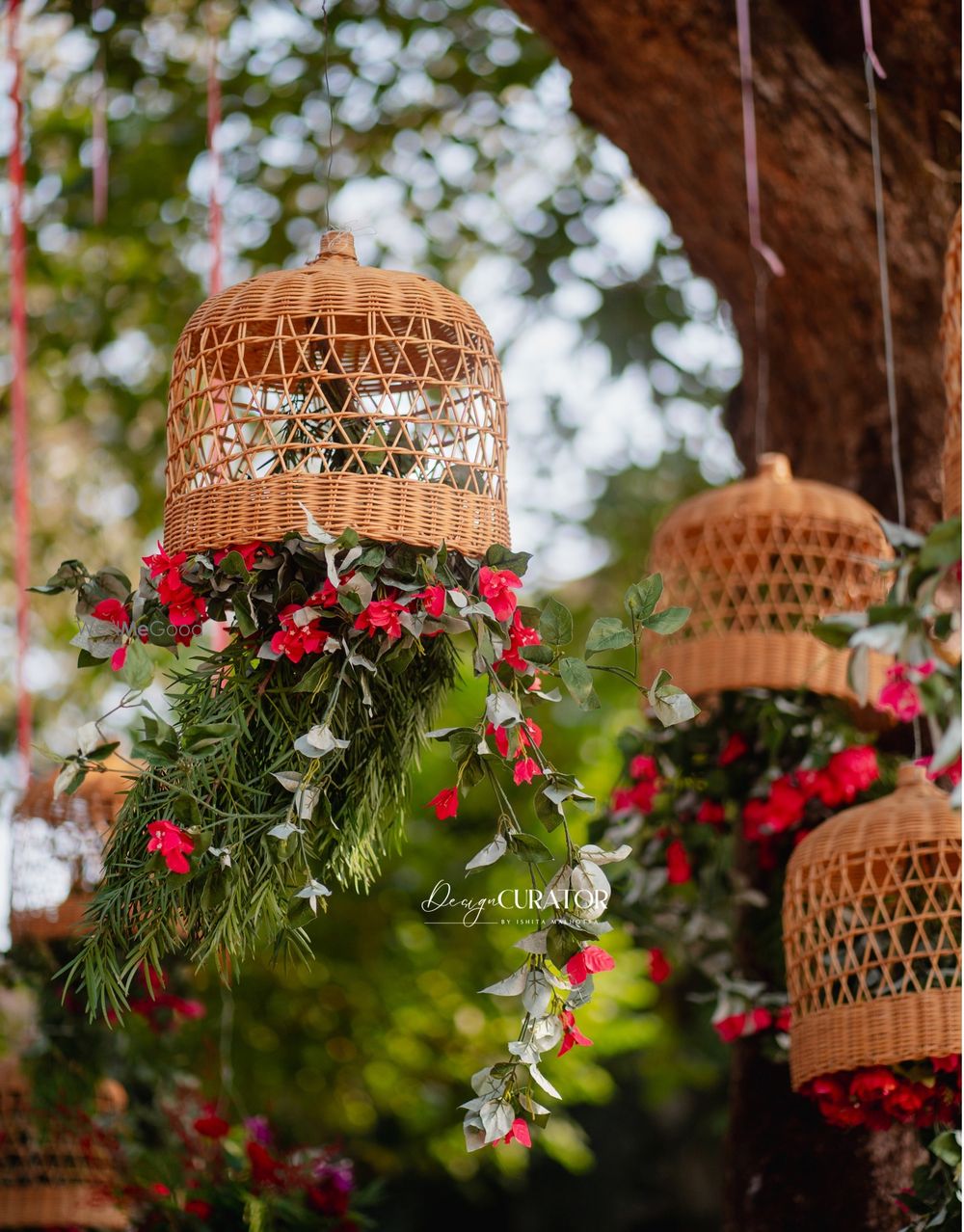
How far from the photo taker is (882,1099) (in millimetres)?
1822

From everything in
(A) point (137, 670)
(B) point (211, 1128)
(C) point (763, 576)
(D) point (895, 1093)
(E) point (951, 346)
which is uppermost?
(E) point (951, 346)

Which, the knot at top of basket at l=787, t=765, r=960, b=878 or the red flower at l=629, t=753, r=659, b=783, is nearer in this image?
the knot at top of basket at l=787, t=765, r=960, b=878

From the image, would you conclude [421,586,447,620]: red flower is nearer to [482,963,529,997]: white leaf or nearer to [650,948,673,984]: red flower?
[482,963,529,997]: white leaf

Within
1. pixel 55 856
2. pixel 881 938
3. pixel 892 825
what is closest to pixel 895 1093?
pixel 881 938

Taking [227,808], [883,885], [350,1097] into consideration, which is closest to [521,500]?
[350,1097]

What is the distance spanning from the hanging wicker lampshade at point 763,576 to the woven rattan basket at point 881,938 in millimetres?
355

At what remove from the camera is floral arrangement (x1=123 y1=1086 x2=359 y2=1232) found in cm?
254

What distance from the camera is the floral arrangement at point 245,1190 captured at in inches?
100

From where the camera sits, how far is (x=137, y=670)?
1426 mm

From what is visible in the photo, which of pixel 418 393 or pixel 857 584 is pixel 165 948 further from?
pixel 857 584

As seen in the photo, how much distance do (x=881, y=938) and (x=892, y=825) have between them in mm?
170

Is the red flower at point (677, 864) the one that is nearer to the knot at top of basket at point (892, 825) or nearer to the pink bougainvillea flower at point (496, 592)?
the knot at top of basket at point (892, 825)

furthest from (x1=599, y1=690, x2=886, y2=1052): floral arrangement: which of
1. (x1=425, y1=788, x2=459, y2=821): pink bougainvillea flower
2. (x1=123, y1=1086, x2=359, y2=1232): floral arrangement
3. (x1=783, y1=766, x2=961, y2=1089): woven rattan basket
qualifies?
(x1=425, y1=788, x2=459, y2=821): pink bougainvillea flower

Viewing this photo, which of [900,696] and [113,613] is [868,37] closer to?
[900,696]
